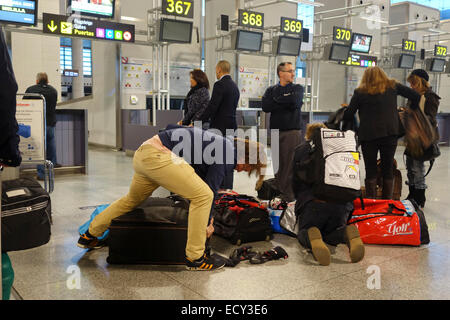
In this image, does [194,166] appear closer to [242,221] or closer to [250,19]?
[242,221]

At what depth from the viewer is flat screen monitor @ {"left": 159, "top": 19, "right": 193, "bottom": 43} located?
28.3 ft

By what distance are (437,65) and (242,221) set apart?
1439 centimetres

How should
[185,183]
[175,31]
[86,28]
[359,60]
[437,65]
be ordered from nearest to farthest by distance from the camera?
[185,183] < [86,28] < [175,31] < [359,60] < [437,65]

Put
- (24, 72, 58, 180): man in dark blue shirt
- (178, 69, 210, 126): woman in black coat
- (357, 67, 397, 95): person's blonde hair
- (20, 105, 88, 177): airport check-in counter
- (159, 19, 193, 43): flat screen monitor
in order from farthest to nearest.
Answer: (159, 19, 193, 43): flat screen monitor < (20, 105, 88, 177): airport check-in counter < (24, 72, 58, 180): man in dark blue shirt < (178, 69, 210, 126): woman in black coat < (357, 67, 397, 95): person's blonde hair

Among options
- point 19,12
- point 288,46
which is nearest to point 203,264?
point 19,12

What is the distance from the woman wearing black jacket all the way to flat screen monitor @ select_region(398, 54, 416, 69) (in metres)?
11.1

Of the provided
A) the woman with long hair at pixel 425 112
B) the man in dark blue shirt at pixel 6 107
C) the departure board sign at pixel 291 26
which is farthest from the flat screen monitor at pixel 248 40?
the man in dark blue shirt at pixel 6 107

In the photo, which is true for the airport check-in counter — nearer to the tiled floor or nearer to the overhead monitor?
the tiled floor

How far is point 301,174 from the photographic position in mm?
3383

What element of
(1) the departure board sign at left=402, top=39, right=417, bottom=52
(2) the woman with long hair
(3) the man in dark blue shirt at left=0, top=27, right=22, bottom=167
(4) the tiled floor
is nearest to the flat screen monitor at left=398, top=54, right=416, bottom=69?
(1) the departure board sign at left=402, top=39, right=417, bottom=52

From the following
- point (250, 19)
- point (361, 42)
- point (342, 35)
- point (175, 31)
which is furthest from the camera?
point (361, 42)

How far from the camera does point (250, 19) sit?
408 inches
